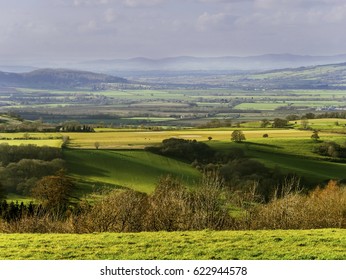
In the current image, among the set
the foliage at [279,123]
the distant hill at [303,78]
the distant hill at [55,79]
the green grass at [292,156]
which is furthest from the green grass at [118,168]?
the distant hill at [303,78]

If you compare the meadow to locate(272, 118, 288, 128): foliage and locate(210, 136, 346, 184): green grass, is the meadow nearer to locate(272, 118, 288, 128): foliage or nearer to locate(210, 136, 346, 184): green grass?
locate(210, 136, 346, 184): green grass

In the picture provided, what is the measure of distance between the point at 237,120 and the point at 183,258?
1261 centimetres

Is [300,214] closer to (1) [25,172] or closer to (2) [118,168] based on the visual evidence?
(2) [118,168]

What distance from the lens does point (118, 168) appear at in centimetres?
1866

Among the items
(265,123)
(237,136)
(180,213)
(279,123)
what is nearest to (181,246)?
(180,213)

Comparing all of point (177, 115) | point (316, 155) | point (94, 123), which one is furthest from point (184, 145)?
point (316, 155)

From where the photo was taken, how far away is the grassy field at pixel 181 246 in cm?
855

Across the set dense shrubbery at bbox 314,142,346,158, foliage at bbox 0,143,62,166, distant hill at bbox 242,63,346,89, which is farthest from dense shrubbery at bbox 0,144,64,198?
distant hill at bbox 242,63,346,89

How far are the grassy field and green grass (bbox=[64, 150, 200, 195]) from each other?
748 cm

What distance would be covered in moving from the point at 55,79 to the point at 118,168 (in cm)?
906

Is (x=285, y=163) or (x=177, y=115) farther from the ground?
(x=177, y=115)

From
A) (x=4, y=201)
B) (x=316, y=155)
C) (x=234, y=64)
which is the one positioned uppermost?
(x=234, y=64)
